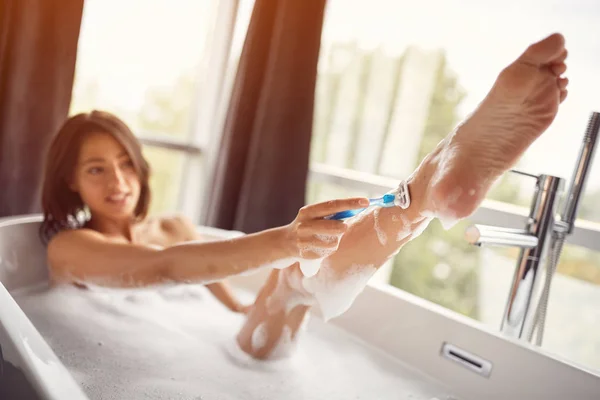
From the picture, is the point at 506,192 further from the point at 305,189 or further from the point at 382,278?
the point at 305,189

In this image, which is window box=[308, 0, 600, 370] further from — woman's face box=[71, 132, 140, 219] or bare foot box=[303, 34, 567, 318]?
woman's face box=[71, 132, 140, 219]

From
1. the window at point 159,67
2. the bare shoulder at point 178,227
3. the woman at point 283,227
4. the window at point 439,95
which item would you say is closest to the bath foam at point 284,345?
the woman at point 283,227

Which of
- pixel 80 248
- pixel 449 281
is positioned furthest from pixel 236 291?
pixel 449 281

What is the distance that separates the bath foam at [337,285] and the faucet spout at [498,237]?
192mm

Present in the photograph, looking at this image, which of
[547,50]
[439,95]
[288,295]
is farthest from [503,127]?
[439,95]

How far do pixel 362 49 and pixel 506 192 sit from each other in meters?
0.74

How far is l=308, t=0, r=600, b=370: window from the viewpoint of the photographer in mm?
1688

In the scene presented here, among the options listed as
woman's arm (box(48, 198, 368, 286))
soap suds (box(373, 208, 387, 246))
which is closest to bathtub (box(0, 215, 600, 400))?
woman's arm (box(48, 198, 368, 286))

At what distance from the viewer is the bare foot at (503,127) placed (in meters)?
0.81

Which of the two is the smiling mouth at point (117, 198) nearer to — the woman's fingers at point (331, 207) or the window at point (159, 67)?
the woman's fingers at point (331, 207)

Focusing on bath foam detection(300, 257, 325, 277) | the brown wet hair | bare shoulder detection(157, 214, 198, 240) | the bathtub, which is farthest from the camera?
bare shoulder detection(157, 214, 198, 240)

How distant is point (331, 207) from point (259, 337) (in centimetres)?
49

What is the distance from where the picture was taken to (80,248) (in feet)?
4.09

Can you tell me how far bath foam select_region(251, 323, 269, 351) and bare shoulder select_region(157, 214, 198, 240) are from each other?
47cm
